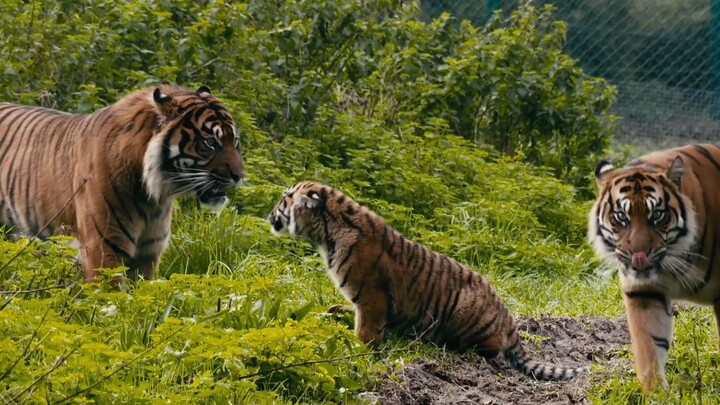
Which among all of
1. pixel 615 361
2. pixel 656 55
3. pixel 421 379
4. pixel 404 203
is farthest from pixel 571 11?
pixel 421 379

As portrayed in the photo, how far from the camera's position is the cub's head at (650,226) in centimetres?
513

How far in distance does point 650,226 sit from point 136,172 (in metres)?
2.50

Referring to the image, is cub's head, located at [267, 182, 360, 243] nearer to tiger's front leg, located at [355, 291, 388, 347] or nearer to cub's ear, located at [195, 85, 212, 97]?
tiger's front leg, located at [355, 291, 388, 347]

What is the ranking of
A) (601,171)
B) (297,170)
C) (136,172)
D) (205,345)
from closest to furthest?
(205,345) → (601,171) → (136,172) → (297,170)

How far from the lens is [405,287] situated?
5.84m

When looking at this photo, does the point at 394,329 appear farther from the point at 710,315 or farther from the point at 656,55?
the point at 656,55

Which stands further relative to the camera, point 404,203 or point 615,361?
point 404,203

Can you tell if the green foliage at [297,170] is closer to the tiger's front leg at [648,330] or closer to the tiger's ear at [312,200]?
the tiger's ear at [312,200]

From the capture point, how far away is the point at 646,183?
5270mm

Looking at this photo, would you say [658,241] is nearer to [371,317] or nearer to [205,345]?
[371,317]

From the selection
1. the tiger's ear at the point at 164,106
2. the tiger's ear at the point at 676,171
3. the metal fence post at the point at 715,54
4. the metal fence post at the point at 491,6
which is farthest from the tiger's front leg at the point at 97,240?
the metal fence post at the point at 715,54

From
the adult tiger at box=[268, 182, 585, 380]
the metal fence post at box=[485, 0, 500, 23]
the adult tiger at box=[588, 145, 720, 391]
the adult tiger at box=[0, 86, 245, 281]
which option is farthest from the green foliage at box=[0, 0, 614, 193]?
the adult tiger at box=[588, 145, 720, 391]

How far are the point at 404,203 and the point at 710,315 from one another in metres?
2.65

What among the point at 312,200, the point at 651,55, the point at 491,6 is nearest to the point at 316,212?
the point at 312,200
